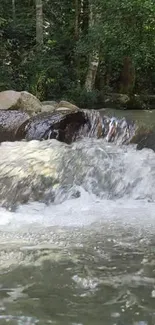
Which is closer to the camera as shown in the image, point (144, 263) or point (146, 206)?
point (144, 263)

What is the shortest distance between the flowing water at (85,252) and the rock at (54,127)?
0.94m

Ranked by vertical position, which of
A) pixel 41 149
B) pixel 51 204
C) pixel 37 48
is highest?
pixel 37 48

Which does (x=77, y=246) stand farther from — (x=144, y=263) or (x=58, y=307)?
(x=58, y=307)

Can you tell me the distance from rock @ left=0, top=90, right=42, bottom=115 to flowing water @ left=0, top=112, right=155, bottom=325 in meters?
2.78

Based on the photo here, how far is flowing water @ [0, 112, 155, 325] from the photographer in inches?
102

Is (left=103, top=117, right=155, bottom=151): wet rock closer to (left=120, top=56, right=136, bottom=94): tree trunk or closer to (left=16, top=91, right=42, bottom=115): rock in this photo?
(left=16, top=91, right=42, bottom=115): rock

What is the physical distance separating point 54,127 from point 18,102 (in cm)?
192

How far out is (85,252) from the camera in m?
3.44

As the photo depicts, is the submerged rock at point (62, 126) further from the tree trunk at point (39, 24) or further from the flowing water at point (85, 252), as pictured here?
the tree trunk at point (39, 24)

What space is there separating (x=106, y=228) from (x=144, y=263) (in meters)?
0.84

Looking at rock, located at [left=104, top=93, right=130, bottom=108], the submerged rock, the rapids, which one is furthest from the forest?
the rapids

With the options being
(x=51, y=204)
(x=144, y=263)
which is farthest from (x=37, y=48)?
(x=144, y=263)

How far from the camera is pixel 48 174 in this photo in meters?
5.50

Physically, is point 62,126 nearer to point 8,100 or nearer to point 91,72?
point 8,100
